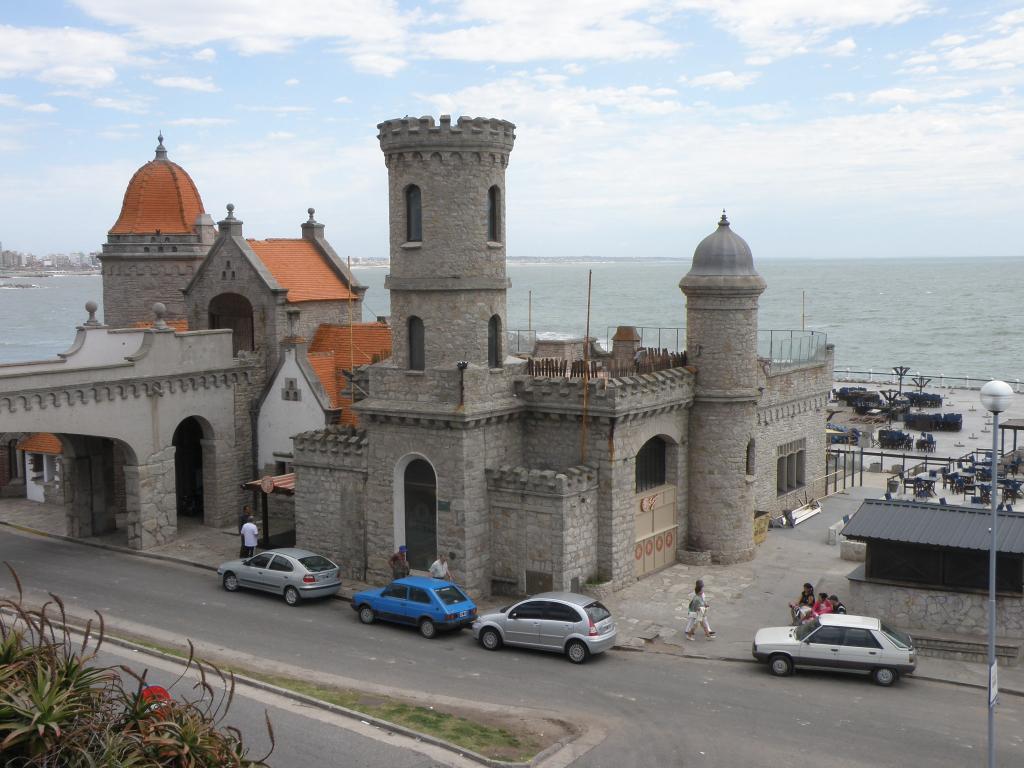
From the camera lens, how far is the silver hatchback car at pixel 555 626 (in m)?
23.1

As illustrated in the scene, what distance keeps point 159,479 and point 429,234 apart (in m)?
12.7

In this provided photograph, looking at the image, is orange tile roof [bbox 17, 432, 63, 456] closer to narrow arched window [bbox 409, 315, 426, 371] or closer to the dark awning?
narrow arched window [bbox 409, 315, 426, 371]

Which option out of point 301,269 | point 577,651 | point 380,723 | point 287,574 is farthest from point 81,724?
point 301,269

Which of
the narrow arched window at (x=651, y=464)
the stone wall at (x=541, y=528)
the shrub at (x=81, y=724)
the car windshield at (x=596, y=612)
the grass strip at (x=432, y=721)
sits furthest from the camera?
the narrow arched window at (x=651, y=464)

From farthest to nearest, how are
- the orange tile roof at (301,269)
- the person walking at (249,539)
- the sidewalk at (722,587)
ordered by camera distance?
the orange tile roof at (301,269), the person walking at (249,539), the sidewalk at (722,587)

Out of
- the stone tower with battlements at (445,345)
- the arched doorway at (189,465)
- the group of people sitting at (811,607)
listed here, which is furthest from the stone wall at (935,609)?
the arched doorway at (189,465)

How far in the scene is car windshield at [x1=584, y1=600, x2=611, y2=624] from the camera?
23.2 m

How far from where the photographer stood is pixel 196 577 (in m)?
30.3

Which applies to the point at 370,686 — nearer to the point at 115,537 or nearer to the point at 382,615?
the point at 382,615

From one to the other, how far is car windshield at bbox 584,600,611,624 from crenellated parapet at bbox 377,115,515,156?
12.0m

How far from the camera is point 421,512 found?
1118 inches

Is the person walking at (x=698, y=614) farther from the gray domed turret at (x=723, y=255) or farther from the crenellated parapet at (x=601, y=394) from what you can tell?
the gray domed turret at (x=723, y=255)

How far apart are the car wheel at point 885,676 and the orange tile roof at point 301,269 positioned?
2167cm

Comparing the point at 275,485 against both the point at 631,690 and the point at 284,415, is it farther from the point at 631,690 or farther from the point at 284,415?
the point at 631,690
